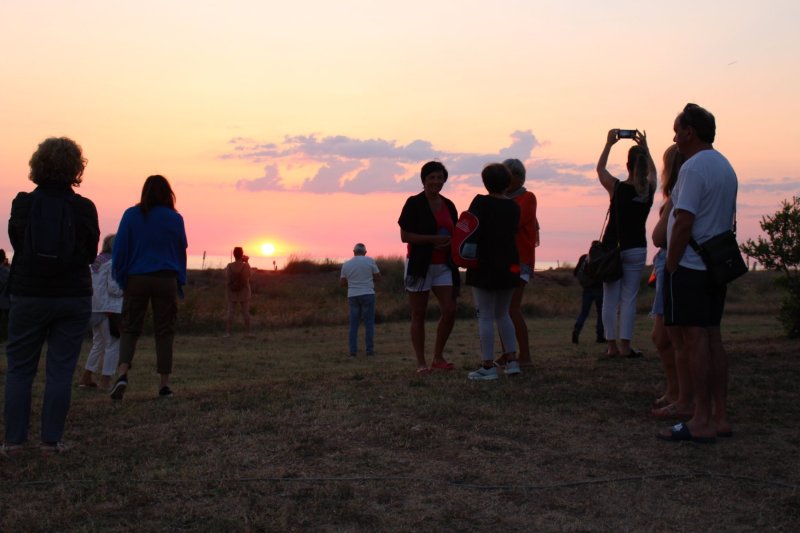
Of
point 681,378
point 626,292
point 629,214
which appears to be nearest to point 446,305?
point 626,292

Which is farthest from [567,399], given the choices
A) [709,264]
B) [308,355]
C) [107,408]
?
[308,355]

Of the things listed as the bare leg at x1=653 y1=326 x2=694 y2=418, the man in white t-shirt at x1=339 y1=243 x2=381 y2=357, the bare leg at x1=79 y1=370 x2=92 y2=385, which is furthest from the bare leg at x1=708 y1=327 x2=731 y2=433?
the man in white t-shirt at x1=339 y1=243 x2=381 y2=357

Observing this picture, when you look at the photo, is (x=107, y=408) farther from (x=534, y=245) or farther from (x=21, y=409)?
(x=534, y=245)

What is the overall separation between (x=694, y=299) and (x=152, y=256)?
462 cm

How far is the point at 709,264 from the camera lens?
5637 mm

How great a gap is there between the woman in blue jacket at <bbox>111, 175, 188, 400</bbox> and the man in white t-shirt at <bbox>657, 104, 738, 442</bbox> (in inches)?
170

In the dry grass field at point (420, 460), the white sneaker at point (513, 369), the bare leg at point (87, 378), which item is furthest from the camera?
the bare leg at point (87, 378)

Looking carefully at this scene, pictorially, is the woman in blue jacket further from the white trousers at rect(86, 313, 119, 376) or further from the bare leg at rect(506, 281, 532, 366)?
the bare leg at rect(506, 281, 532, 366)

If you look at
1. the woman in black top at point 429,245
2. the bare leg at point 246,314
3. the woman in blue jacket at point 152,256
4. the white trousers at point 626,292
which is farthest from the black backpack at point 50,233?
the bare leg at point 246,314

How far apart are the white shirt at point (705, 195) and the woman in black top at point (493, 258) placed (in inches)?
93.3

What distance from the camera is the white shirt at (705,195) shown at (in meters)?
5.62

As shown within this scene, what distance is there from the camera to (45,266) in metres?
5.79

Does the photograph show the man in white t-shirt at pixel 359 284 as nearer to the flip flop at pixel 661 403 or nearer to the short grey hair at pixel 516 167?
the short grey hair at pixel 516 167

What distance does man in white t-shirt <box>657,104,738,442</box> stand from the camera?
5645 millimetres
